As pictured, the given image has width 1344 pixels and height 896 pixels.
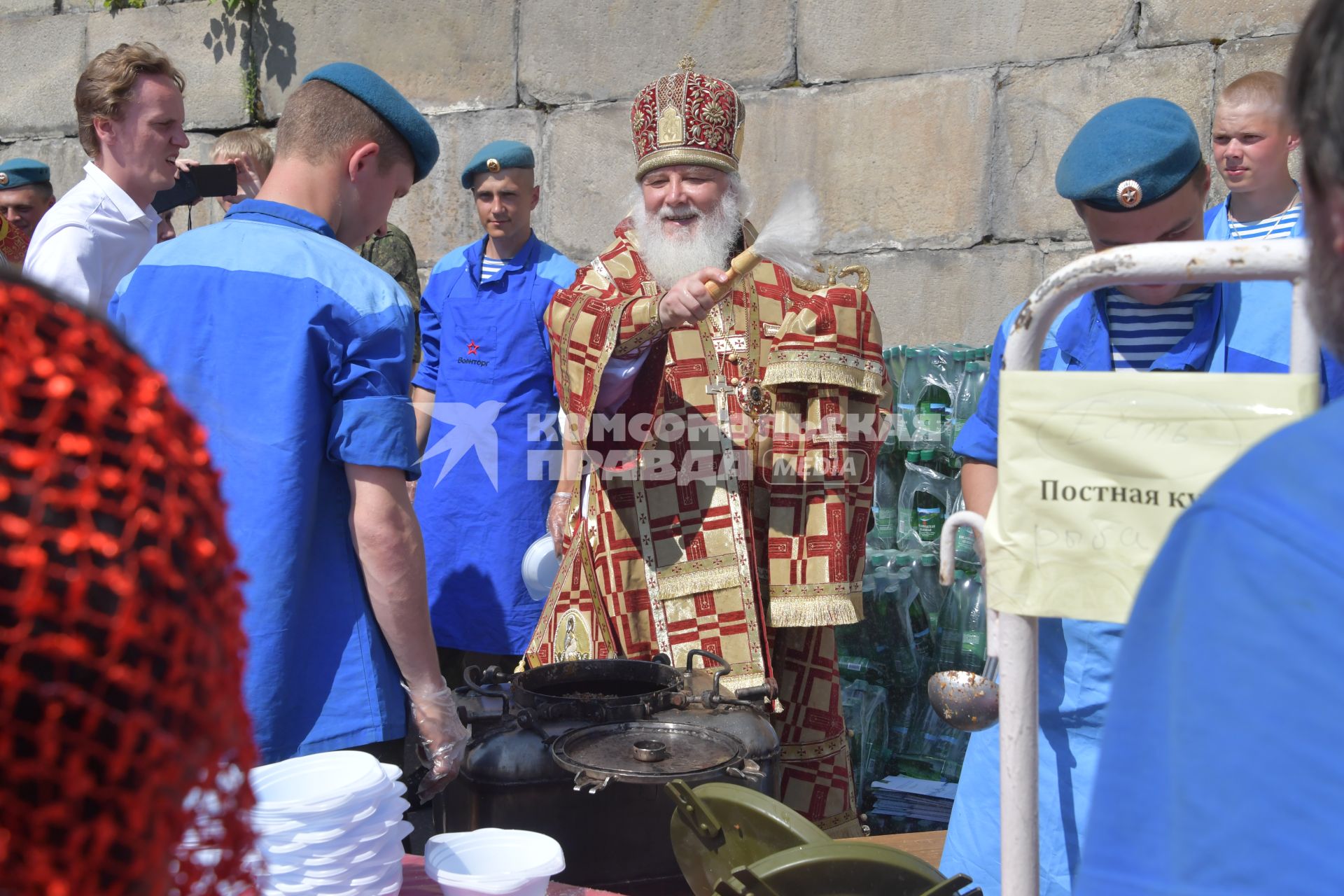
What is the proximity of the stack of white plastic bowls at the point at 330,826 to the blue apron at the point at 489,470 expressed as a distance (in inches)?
110

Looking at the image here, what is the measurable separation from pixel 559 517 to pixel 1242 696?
3.20 meters

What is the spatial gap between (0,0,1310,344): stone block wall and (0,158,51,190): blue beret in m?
1.53

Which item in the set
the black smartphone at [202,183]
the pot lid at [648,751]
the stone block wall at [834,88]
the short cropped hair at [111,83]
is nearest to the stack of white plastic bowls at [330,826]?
the pot lid at [648,751]

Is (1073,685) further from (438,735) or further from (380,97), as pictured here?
(380,97)

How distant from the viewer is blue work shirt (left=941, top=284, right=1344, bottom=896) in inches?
79.7

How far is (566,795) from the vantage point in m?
2.22

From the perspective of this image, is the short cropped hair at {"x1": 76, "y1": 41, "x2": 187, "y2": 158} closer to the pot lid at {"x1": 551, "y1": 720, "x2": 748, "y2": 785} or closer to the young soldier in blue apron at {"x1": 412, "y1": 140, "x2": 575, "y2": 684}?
the young soldier in blue apron at {"x1": 412, "y1": 140, "x2": 575, "y2": 684}

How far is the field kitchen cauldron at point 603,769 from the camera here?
2158 millimetres

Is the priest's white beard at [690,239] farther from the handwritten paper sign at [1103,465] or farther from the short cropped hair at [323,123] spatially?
the handwritten paper sign at [1103,465]

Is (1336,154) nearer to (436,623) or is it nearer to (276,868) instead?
(276,868)

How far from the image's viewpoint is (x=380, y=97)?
2.30 m

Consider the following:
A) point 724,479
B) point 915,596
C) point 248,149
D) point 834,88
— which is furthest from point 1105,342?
point 248,149

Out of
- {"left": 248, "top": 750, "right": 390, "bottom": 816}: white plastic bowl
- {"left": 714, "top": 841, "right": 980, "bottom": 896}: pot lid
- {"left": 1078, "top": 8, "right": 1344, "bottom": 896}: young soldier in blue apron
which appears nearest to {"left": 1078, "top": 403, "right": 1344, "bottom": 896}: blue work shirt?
{"left": 1078, "top": 8, "right": 1344, "bottom": 896}: young soldier in blue apron

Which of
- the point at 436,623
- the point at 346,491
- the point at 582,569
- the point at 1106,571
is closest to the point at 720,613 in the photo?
the point at 582,569
